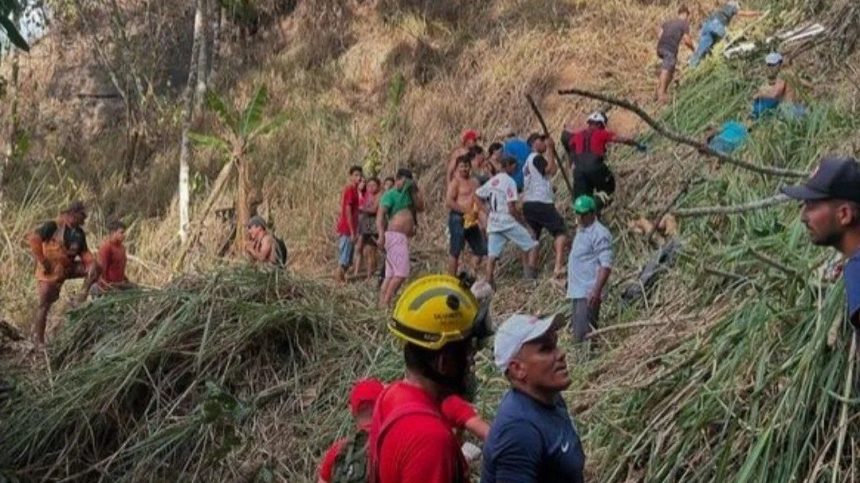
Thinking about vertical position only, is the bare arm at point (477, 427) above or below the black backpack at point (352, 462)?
above

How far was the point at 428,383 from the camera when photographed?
321 centimetres

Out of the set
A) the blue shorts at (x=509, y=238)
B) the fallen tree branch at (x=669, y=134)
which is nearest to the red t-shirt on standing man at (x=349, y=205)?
the blue shorts at (x=509, y=238)

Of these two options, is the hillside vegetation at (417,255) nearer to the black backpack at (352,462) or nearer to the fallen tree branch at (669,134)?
the fallen tree branch at (669,134)

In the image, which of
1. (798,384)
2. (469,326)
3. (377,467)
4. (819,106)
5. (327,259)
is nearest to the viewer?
(377,467)

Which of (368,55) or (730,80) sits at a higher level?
(730,80)

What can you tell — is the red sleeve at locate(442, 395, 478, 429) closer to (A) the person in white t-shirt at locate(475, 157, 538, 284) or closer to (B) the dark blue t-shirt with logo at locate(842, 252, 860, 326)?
(B) the dark blue t-shirt with logo at locate(842, 252, 860, 326)

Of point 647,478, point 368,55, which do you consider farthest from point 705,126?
point 368,55

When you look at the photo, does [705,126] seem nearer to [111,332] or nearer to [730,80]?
[730,80]

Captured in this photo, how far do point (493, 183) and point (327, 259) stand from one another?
19.0ft

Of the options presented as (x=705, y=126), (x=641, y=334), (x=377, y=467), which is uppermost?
(x=377, y=467)

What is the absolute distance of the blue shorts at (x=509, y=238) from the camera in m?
11.4

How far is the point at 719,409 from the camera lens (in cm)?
548

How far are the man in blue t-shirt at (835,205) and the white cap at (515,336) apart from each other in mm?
1036

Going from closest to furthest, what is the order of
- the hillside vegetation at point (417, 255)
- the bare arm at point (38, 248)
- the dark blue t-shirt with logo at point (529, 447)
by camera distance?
the dark blue t-shirt with logo at point (529, 447), the hillside vegetation at point (417, 255), the bare arm at point (38, 248)
